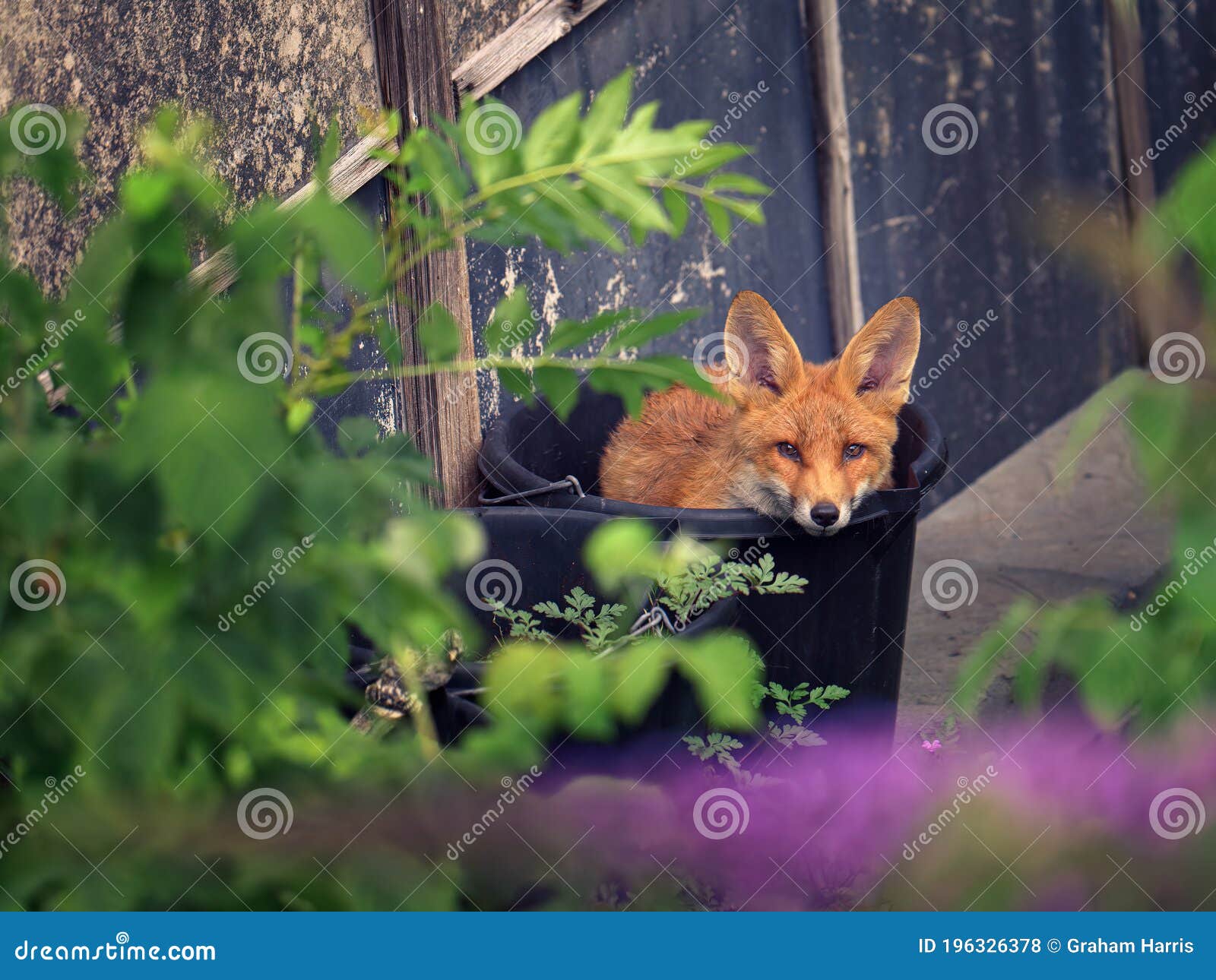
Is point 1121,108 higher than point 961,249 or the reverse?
higher

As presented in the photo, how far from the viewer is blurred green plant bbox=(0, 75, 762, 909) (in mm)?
676

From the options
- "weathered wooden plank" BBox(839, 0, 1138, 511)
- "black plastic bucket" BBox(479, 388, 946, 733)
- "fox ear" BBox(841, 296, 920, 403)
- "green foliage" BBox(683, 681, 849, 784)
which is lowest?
"green foliage" BBox(683, 681, 849, 784)

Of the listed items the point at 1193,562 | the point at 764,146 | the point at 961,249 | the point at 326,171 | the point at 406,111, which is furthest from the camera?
the point at 961,249

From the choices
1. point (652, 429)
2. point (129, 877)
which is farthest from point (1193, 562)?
point (652, 429)

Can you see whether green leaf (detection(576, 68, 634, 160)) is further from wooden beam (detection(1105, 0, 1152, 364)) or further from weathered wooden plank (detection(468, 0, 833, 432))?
wooden beam (detection(1105, 0, 1152, 364))

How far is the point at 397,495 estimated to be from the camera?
2.55 feet

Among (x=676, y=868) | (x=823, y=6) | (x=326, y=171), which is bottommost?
(x=676, y=868)

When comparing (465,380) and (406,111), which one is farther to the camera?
(465,380)

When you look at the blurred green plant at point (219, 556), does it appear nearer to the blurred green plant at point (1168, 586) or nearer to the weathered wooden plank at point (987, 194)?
the blurred green plant at point (1168, 586)

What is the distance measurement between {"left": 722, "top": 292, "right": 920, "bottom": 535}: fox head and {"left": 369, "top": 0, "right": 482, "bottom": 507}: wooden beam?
2.46ft

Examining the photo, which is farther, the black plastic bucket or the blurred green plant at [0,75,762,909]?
the black plastic bucket

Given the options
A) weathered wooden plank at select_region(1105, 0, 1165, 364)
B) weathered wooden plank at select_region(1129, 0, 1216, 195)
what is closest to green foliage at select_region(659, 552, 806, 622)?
weathered wooden plank at select_region(1105, 0, 1165, 364)

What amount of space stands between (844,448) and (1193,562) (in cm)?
228

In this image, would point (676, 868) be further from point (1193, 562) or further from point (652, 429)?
point (652, 429)
